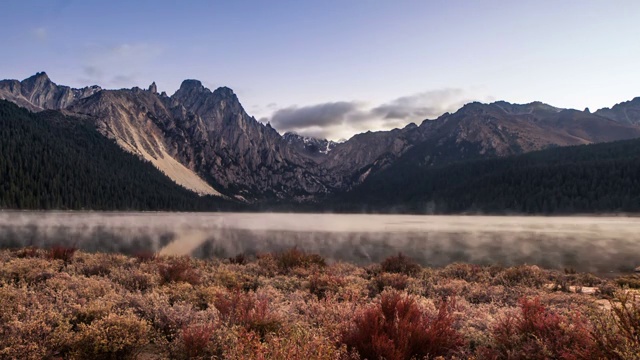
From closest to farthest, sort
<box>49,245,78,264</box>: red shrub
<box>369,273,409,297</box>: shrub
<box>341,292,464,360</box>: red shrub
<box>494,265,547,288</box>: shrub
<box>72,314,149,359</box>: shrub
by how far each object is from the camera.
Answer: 1. <box>341,292,464,360</box>: red shrub
2. <box>72,314,149,359</box>: shrub
3. <box>369,273,409,297</box>: shrub
4. <box>494,265,547,288</box>: shrub
5. <box>49,245,78,264</box>: red shrub

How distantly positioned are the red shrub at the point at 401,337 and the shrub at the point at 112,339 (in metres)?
3.86

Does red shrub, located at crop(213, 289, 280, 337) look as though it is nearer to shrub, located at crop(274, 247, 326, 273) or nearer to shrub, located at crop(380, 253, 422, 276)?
shrub, located at crop(274, 247, 326, 273)

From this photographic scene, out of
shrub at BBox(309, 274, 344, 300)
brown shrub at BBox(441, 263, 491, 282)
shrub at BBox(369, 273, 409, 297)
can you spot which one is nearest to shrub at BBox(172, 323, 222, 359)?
shrub at BBox(309, 274, 344, 300)

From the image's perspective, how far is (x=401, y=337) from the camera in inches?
242

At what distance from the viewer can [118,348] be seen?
6.85 metres

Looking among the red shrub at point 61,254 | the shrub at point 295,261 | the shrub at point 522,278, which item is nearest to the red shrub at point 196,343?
the shrub at point 295,261

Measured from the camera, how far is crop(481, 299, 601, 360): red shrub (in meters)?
5.74

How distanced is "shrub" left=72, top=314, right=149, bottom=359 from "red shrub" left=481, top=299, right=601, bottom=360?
6130 mm

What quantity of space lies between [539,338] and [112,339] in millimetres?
7420

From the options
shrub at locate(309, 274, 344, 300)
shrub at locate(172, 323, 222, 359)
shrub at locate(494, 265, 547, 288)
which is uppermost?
shrub at locate(172, 323, 222, 359)

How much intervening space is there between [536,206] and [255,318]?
20207 cm

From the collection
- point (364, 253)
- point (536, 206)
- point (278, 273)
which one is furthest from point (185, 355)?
point (536, 206)

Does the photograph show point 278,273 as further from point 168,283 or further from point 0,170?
point 0,170

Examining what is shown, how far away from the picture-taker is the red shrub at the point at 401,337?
6012 mm
